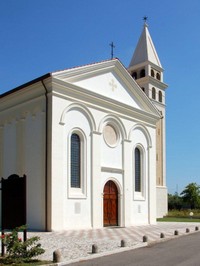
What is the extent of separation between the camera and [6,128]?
78.6 feet

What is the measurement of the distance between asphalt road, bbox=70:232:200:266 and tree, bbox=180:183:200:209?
46.5 metres

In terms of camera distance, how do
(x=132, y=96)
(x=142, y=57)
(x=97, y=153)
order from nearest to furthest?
(x=97, y=153)
(x=132, y=96)
(x=142, y=57)

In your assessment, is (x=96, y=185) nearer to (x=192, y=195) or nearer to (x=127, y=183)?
(x=127, y=183)

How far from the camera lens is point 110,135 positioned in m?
24.5

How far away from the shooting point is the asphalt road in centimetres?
1049

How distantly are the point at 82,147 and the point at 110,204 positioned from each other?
4508mm

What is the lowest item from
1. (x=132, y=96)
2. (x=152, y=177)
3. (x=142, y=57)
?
(x=152, y=177)

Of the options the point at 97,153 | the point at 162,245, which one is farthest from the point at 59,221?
the point at 162,245

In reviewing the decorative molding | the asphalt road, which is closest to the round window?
the decorative molding

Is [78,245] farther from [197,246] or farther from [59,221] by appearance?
[59,221]

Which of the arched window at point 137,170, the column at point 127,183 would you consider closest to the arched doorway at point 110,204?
the column at point 127,183

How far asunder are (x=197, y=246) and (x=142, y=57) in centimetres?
2928

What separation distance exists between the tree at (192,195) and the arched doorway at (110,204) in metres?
37.9

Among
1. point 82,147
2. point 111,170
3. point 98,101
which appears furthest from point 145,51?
point 82,147
